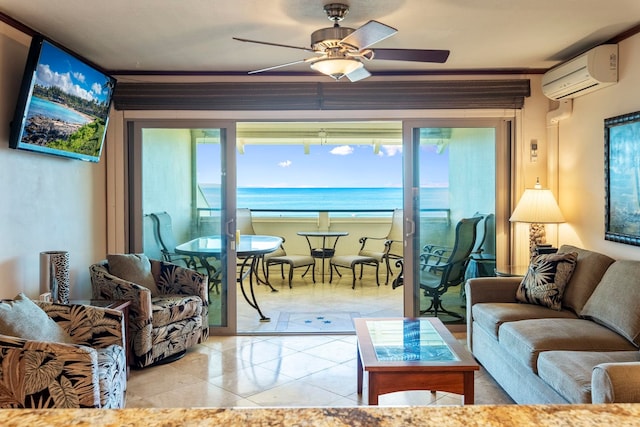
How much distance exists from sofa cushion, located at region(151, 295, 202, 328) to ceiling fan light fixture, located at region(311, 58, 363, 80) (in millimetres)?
2029

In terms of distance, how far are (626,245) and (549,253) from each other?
1.72ft

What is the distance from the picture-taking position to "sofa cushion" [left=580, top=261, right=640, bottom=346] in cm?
262

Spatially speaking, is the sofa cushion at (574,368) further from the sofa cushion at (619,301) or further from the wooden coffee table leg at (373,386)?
the wooden coffee table leg at (373,386)

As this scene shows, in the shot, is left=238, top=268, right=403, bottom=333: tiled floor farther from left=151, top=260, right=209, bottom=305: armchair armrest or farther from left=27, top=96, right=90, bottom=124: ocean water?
left=27, top=96, right=90, bottom=124: ocean water

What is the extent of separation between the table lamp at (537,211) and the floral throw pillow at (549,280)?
1.91 feet

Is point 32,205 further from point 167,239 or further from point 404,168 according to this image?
point 404,168

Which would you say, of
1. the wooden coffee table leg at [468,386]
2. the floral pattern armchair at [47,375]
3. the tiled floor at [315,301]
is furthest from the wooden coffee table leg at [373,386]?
the tiled floor at [315,301]

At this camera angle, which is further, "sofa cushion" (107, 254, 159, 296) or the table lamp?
the table lamp

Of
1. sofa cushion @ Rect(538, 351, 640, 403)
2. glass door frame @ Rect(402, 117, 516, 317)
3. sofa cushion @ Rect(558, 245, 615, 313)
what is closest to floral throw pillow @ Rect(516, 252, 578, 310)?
sofa cushion @ Rect(558, 245, 615, 313)

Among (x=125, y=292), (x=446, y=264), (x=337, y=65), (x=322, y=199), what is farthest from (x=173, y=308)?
(x=322, y=199)

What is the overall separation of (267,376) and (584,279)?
2.22 m

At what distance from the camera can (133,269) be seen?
3.84 meters

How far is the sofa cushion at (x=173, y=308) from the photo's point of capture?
3.52m

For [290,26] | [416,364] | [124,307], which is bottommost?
[416,364]
